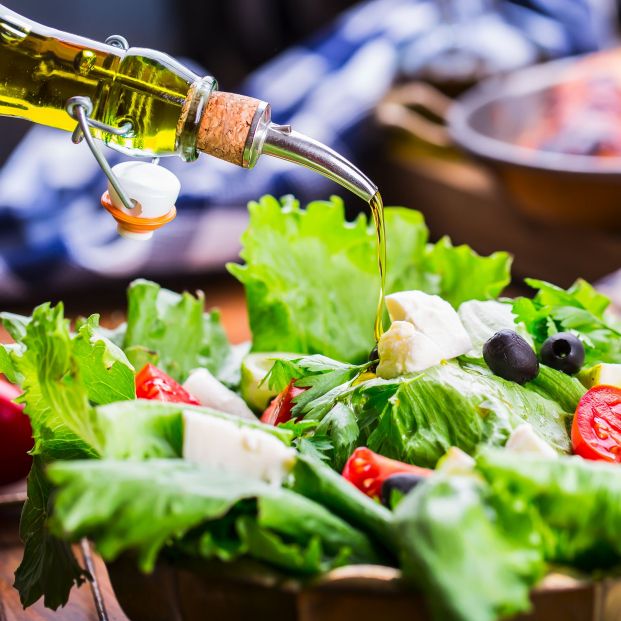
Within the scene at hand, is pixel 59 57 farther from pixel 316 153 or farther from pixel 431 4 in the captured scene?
pixel 431 4

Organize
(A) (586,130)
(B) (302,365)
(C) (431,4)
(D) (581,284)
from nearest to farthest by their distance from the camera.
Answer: (B) (302,365) → (D) (581,284) → (A) (586,130) → (C) (431,4)

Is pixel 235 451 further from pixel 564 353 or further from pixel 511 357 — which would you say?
pixel 564 353

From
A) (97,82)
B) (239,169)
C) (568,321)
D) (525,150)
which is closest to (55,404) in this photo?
(97,82)

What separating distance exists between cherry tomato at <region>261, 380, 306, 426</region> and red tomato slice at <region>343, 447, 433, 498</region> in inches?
8.2

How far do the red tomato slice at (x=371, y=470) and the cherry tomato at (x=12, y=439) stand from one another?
0.64 m

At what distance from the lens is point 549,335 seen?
1.46 metres

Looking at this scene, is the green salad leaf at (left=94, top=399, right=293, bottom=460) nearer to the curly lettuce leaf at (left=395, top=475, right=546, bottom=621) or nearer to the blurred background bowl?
the curly lettuce leaf at (left=395, top=475, right=546, bottom=621)

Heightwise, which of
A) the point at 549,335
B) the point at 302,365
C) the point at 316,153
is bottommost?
the point at 302,365

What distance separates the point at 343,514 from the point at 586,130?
1992 millimetres

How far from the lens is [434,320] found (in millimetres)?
1323

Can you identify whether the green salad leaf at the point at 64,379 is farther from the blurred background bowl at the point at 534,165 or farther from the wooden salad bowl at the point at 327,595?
the blurred background bowl at the point at 534,165

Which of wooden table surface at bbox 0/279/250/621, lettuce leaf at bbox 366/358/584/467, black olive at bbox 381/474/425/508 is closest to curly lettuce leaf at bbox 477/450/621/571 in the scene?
black olive at bbox 381/474/425/508

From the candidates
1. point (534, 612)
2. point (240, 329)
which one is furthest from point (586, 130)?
point (534, 612)

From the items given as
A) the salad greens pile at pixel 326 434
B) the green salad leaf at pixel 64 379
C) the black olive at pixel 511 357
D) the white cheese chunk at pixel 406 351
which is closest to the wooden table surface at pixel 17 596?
the salad greens pile at pixel 326 434
